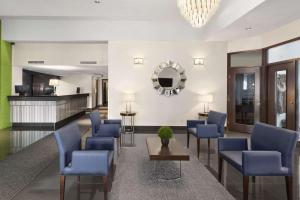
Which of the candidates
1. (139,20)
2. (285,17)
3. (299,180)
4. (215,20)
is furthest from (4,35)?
(299,180)

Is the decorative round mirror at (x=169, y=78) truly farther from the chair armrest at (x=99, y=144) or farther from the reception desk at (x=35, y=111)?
the chair armrest at (x=99, y=144)

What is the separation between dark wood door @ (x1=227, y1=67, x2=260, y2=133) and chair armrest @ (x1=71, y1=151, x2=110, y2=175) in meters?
6.40

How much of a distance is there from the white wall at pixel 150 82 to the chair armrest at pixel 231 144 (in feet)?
15.2

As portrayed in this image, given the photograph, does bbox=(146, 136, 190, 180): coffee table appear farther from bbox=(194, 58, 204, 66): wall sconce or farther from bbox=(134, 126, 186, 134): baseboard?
bbox=(194, 58, 204, 66): wall sconce

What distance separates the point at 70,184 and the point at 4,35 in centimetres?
704

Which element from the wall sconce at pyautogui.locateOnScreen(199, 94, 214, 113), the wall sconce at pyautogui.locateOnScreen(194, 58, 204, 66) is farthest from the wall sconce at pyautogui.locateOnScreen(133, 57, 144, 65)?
the wall sconce at pyautogui.locateOnScreen(199, 94, 214, 113)

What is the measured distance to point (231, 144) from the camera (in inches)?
160

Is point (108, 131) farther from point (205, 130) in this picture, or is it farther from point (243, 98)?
point (243, 98)

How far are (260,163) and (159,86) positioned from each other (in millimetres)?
5719

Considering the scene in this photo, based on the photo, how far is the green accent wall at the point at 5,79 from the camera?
8.59 metres

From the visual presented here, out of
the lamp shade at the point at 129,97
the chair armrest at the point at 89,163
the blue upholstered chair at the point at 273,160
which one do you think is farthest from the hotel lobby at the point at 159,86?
the chair armrest at the point at 89,163

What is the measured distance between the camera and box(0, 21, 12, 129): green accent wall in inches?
338

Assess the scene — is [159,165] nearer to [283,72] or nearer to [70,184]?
[70,184]

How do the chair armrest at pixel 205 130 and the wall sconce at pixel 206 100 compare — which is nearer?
the chair armrest at pixel 205 130
